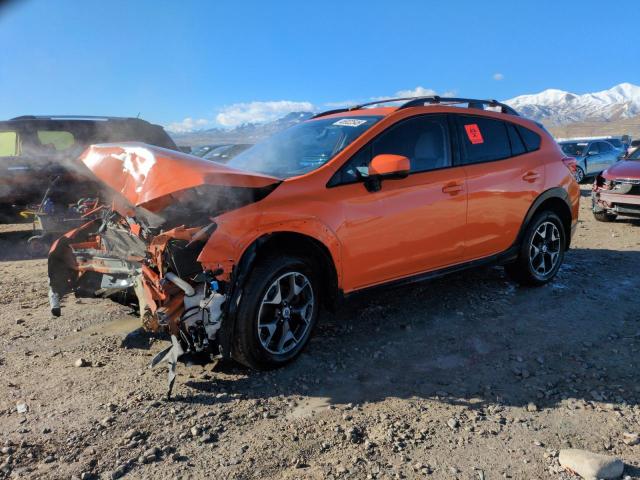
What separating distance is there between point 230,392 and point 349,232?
1335mm

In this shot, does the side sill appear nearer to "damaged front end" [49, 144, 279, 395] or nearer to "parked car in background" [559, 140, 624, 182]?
"damaged front end" [49, 144, 279, 395]

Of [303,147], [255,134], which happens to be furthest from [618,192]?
[303,147]

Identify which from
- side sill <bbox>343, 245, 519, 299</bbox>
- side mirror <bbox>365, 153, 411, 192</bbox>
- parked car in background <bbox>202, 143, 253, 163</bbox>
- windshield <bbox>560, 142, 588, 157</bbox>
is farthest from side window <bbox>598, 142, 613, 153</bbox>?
side mirror <bbox>365, 153, 411, 192</bbox>

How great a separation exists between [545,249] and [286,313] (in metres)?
3.17

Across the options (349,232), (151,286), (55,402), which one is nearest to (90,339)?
(55,402)

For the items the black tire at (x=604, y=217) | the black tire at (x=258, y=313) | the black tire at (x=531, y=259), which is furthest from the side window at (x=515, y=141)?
the black tire at (x=604, y=217)

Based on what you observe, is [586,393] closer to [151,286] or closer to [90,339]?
[151,286]

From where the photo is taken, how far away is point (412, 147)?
4.16 m

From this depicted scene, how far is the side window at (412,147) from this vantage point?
12.2 ft

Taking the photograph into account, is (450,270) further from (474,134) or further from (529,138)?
(529,138)

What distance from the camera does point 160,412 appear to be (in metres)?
→ 2.94

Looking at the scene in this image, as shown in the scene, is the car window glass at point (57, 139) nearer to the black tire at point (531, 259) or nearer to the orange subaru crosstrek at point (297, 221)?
the orange subaru crosstrek at point (297, 221)

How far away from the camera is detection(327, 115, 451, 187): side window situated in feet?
12.2

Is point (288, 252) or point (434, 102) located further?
point (434, 102)
